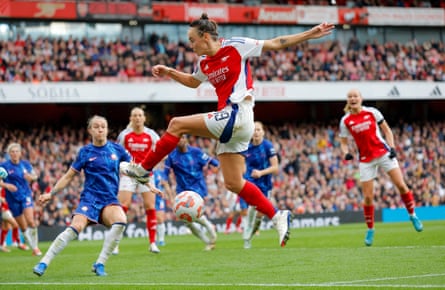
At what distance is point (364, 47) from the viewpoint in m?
43.4

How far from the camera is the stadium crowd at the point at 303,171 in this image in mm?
30500

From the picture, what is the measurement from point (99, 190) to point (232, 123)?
3.15m

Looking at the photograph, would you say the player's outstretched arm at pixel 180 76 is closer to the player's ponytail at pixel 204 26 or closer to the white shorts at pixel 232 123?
the player's ponytail at pixel 204 26

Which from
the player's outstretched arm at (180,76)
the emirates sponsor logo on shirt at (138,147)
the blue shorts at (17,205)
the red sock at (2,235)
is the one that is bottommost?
the red sock at (2,235)

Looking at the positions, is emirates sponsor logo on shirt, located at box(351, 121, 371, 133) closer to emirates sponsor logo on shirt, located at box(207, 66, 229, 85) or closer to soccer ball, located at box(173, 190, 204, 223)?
soccer ball, located at box(173, 190, 204, 223)

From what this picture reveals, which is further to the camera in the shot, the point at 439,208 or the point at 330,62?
the point at 330,62

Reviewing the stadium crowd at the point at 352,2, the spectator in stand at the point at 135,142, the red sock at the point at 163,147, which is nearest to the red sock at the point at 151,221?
the spectator in stand at the point at 135,142

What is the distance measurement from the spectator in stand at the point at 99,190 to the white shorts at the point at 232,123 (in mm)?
2773

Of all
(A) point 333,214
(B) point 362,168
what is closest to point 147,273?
(B) point 362,168

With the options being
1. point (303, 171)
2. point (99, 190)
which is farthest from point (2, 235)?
point (303, 171)

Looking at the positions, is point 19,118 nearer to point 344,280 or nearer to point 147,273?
point 147,273

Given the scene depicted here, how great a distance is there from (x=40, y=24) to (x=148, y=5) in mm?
5093

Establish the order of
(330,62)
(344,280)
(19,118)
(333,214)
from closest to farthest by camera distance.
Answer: (344,280), (333,214), (19,118), (330,62)

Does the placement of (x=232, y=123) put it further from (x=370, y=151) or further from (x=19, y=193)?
(x=19, y=193)
